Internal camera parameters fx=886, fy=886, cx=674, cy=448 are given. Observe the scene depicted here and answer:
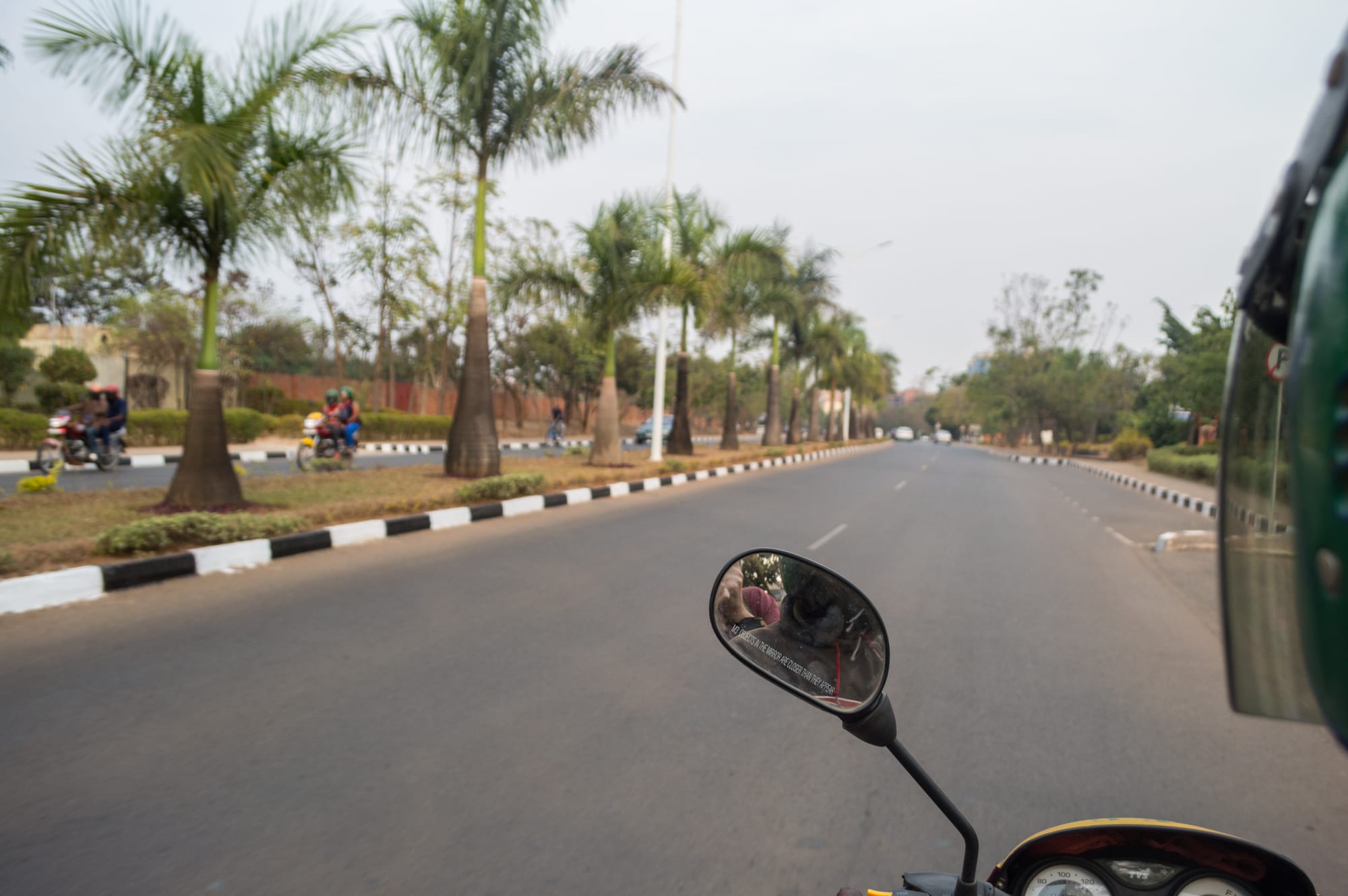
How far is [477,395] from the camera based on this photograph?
12609 mm

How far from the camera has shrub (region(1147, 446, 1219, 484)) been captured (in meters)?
23.1

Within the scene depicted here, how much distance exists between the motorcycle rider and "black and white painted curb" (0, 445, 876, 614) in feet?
20.7

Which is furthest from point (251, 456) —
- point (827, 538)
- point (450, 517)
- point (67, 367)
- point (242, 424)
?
point (827, 538)

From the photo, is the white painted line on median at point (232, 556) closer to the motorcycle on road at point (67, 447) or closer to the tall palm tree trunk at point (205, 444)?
the tall palm tree trunk at point (205, 444)

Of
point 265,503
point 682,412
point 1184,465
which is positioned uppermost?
point 682,412

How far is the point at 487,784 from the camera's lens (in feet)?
9.63

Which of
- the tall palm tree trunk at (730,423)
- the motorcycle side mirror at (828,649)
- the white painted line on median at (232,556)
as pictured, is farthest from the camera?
the tall palm tree trunk at (730,423)

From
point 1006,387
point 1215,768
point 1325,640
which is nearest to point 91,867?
point 1325,640

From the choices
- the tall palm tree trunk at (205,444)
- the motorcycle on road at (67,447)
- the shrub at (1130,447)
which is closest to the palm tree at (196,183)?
the tall palm tree trunk at (205,444)

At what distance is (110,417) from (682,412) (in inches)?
519

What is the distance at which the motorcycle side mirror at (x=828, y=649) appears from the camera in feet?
4.10

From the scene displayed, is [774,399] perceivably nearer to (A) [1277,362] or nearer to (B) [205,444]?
(B) [205,444]

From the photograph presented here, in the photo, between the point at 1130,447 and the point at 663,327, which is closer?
the point at 663,327

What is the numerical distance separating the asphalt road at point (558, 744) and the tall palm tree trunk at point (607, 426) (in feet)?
35.5
